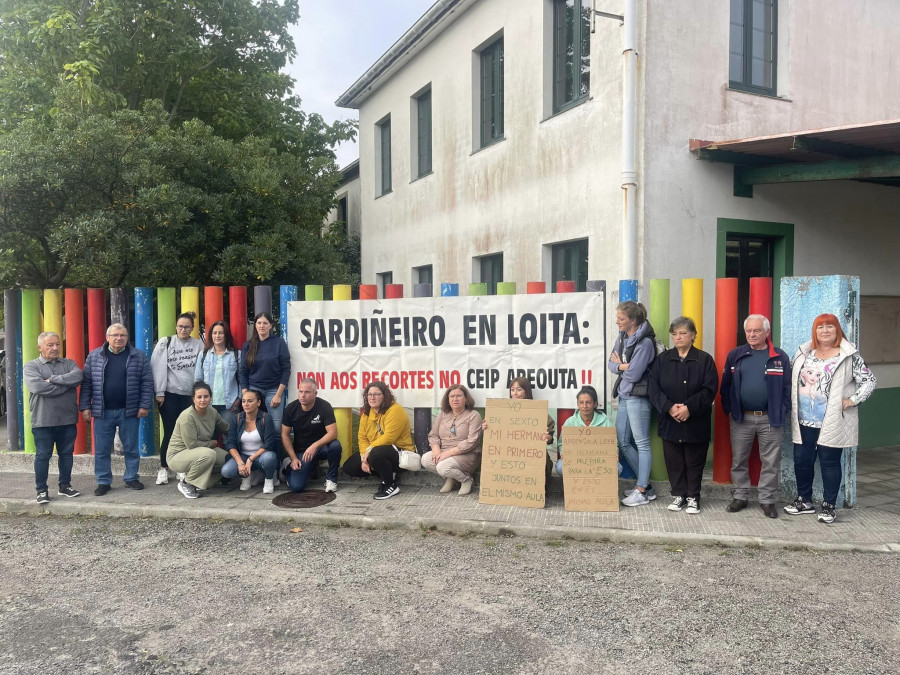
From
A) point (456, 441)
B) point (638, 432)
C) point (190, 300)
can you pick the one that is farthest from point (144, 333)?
point (638, 432)

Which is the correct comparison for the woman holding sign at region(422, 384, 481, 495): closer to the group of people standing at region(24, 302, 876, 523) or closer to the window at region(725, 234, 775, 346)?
the group of people standing at region(24, 302, 876, 523)

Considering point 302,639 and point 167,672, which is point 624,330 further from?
point 167,672

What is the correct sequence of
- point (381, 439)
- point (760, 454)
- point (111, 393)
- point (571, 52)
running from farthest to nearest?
point (571, 52)
point (111, 393)
point (381, 439)
point (760, 454)

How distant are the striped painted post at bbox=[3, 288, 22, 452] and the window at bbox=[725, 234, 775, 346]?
28.4 ft

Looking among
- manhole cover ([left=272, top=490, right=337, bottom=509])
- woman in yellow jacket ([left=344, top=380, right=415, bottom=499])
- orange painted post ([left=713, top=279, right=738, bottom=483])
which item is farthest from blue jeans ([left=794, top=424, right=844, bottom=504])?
manhole cover ([left=272, top=490, right=337, bottom=509])

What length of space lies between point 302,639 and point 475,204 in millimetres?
8606

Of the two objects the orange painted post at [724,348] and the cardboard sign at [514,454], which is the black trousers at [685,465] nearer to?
the orange painted post at [724,348]

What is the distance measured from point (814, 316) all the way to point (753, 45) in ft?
14.1

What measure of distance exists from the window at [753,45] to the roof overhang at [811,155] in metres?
1.17

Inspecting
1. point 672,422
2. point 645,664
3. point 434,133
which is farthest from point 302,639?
point 434,133

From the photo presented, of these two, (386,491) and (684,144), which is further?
(684,144)

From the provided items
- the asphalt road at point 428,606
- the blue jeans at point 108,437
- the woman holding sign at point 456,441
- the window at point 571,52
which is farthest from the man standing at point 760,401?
the blue jeans at point 108,437

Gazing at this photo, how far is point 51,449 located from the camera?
6840mm

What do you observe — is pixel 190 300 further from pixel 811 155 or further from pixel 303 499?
pixel 811 155
